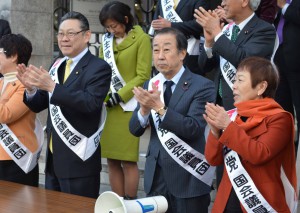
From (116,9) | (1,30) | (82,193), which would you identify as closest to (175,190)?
(82,193)

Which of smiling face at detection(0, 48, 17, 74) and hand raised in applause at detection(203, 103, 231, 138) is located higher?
hand raised in applause at detection(203, 103, 231, 138)

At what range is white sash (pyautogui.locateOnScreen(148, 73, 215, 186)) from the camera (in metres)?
3.72

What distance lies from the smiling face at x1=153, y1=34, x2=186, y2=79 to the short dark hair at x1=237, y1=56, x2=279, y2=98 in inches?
21.4

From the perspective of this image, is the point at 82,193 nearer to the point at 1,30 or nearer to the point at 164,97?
the point at 164,97

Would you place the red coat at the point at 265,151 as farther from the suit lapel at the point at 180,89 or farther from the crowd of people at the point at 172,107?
the suit lapel at the point at 180,89

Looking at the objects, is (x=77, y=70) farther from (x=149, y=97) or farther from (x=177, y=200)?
(x=177, y=200)

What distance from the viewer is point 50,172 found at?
439 centimetres

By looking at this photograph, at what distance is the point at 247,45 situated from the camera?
165 inches

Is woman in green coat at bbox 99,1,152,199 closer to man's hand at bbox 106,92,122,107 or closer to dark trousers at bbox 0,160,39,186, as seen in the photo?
man's hand at bbox 106,92,122,107

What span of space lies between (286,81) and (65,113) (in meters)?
2.03

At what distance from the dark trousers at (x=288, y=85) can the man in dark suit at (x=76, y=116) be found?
170 cm

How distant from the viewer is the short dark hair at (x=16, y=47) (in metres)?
4.70

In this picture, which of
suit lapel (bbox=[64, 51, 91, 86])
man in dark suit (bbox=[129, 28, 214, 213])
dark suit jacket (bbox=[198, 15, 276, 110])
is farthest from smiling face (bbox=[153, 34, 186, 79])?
suit lapel (bbox=[64, 51, 91, 86])

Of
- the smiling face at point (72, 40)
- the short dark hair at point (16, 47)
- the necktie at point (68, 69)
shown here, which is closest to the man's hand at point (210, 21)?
the smiling face at point (72, 40)
